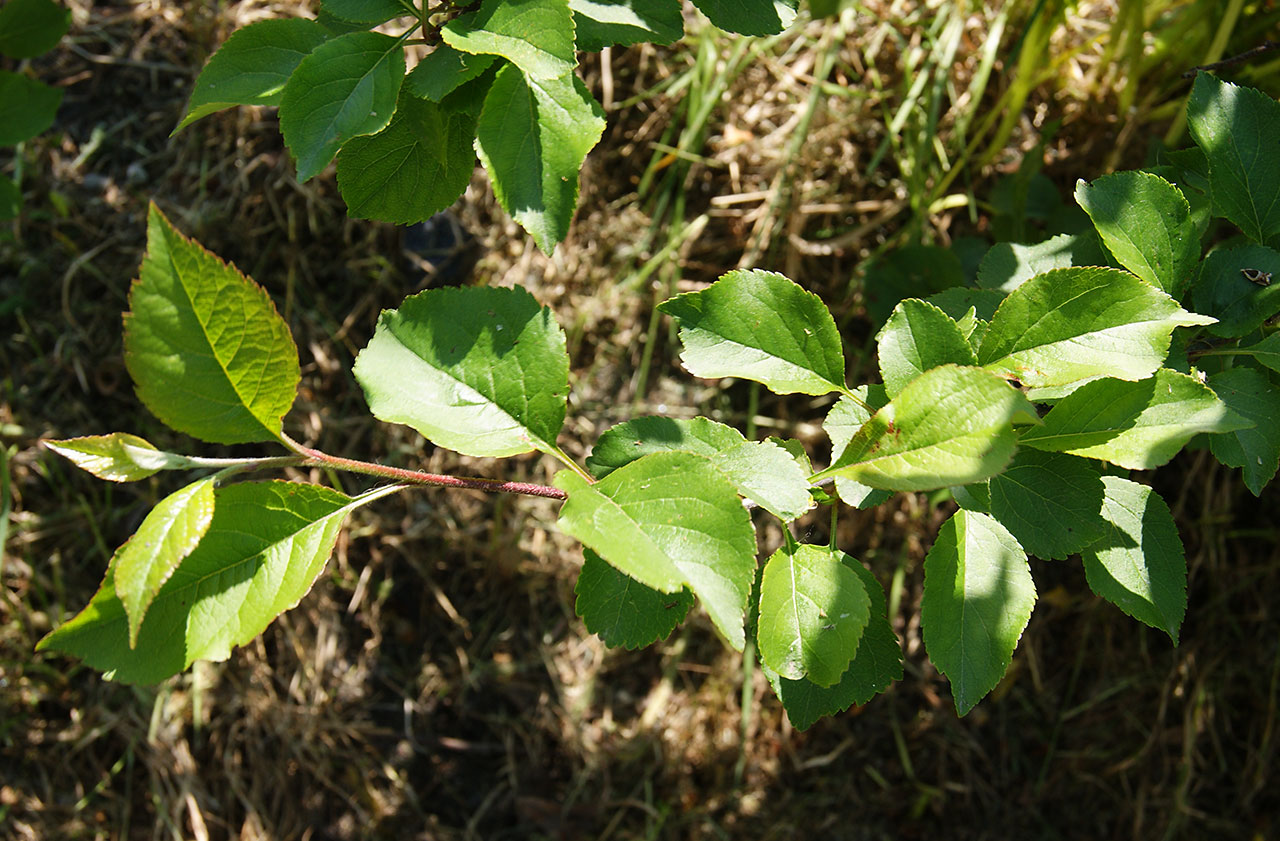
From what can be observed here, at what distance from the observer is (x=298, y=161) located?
75 cm

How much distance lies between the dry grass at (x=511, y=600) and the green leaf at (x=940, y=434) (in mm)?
1188

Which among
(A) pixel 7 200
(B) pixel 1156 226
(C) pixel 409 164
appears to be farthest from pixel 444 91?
(A) pixel 7 200

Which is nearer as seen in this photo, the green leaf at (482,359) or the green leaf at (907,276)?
the green leaf at (482,359)

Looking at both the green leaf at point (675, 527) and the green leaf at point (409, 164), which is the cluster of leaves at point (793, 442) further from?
the green leaf at point (409, 164)

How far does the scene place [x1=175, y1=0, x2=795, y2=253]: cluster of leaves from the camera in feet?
2.50

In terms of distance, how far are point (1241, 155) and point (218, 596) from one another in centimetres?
114

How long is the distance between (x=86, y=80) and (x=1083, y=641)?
266cm

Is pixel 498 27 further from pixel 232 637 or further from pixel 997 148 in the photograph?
pixel 997 148

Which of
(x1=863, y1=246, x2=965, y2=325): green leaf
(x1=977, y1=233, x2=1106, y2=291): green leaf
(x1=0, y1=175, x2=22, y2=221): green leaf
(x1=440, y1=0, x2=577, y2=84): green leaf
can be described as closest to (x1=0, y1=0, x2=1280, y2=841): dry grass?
(x1=863, y1=246, x2=965, y2=325): green leaf

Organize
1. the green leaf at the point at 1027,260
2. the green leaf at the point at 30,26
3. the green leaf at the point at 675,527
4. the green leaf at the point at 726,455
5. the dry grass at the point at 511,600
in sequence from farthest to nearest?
the dry grass at the point at 511,600
the green leaf at the point at 30,26
the green leaf at the point at 1027,260
the green leaf at the point at 726,455
the green leaf at the point at 675,527

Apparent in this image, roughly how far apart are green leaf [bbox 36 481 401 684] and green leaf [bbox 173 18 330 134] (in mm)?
365

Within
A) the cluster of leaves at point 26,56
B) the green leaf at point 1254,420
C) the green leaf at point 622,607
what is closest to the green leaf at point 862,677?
the green leaf at point 622,607

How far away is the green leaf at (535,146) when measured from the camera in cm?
82

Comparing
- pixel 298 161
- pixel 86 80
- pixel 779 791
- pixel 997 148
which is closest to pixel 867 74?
pixel 997 148
